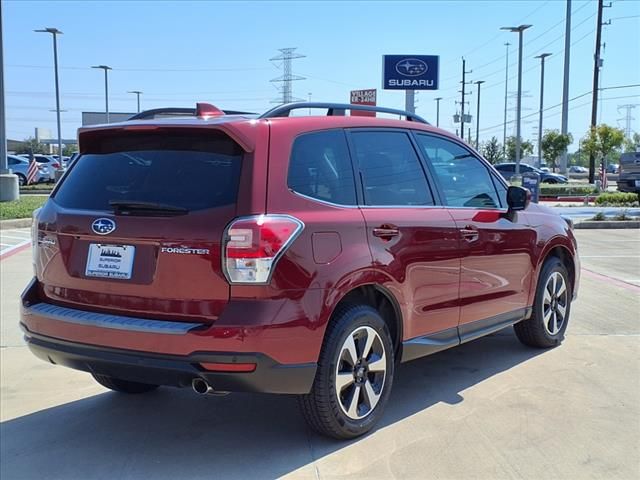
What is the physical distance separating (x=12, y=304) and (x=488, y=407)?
17.6 ft

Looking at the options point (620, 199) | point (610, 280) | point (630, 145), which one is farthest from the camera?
point (630, 145)

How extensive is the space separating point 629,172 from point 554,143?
23.5 meters

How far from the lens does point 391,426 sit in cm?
408

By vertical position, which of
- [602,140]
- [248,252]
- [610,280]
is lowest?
[610,280]

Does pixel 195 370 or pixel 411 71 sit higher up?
pixel 411 71

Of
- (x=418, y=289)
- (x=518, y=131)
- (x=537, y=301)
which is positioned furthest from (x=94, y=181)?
(x=518, y=131)

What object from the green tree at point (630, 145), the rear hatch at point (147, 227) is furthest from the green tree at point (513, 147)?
the rear hatch at point (147, 227)

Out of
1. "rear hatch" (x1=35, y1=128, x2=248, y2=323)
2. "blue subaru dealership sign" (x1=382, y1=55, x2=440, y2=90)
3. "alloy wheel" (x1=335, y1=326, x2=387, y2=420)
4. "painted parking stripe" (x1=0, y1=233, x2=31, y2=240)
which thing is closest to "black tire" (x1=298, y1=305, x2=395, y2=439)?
"alloy wheel" (x1=335, y1=326, x2=387, y2=420)

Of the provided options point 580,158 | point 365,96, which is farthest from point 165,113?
point 580,158

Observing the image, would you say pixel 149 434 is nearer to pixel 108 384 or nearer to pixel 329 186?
pixel 108 384

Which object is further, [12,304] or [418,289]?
[12,304]

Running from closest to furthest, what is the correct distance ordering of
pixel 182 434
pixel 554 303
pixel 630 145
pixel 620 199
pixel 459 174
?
pixel 182 434
pixel 459 174
pixel 554 303
pixel 620 199
pixel 630 145

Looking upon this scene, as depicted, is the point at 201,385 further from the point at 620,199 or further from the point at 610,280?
the point at 620,199

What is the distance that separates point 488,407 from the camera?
4.36m
